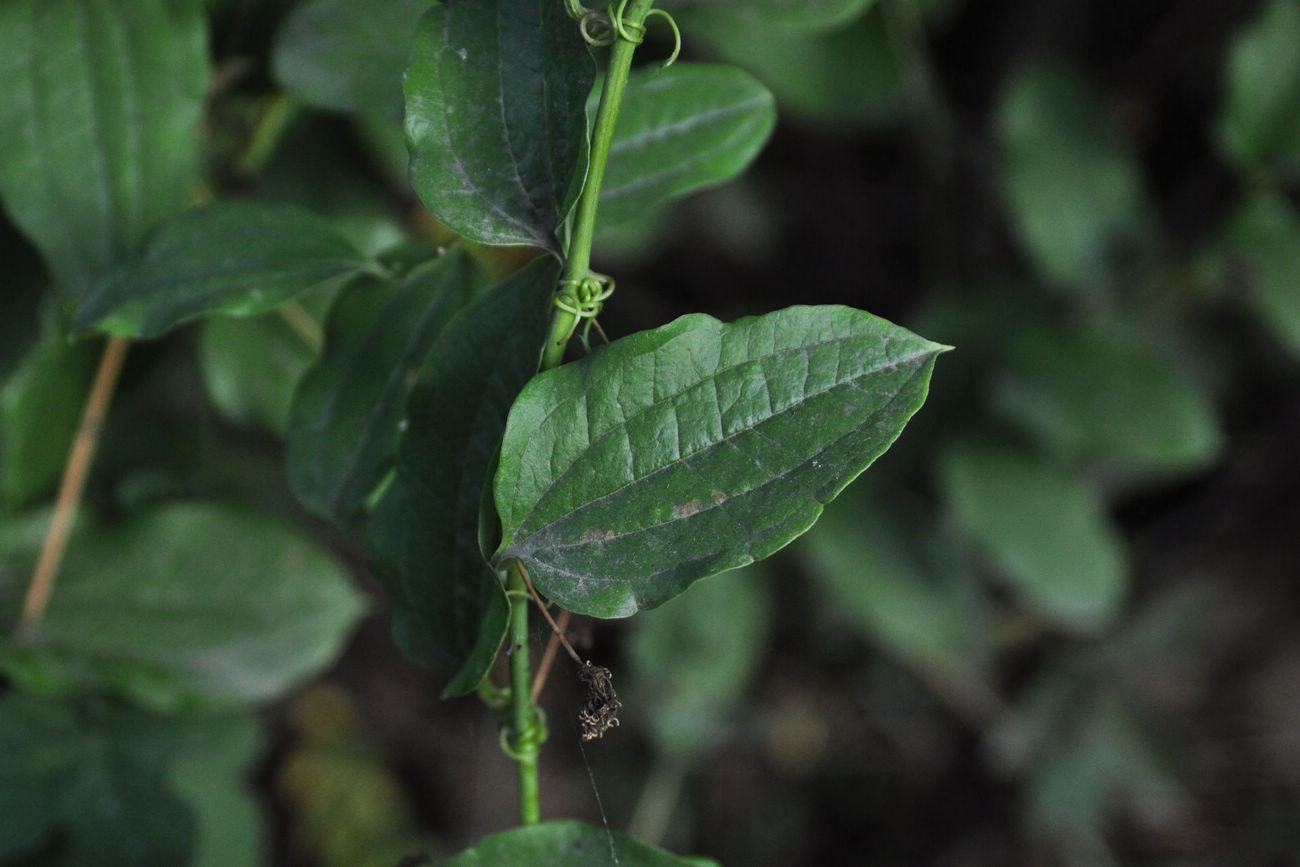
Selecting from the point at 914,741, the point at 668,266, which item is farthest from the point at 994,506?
the point at 668,266

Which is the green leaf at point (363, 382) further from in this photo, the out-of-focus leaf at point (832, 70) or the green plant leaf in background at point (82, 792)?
the out-of-focus leaf at point (832, 70)

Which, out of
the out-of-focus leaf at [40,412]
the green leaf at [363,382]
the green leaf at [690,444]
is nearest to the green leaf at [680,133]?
the green leaf at [363,382]

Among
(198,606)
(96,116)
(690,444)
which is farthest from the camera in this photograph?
(198,606)

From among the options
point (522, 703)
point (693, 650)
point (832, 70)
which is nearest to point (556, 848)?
point (522, 703)

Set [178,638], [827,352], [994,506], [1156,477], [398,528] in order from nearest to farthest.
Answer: [827,352]
[398,528]
[178,638]
[994,506]
[1156,477]

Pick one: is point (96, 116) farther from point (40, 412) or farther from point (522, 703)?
point (522, 703)

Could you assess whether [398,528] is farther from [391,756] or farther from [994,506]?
[391,756]
